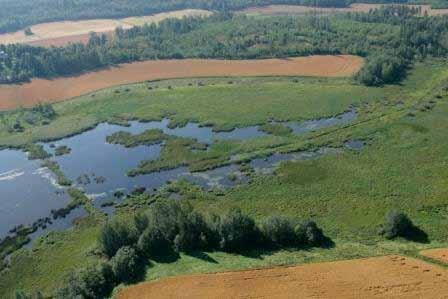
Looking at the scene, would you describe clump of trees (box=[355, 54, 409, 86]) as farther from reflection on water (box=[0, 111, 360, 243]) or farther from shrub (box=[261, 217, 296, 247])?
shrub (box=[261, 217, 296, 247])

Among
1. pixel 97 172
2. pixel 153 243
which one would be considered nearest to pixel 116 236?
pixel 153 243

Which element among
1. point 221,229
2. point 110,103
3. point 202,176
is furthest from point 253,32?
point 221,229

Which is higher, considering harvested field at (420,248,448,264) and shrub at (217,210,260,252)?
shrub at (217,210,260,252)

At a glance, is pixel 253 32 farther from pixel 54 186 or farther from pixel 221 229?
pixel 221 229

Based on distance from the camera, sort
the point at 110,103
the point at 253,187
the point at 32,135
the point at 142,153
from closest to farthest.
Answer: the point at 253,187 < the point at 142,153 < the point at 32,135 < the point at 110,103

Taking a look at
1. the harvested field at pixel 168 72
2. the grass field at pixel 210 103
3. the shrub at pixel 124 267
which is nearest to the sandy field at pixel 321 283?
the shrub at pixel 124 267

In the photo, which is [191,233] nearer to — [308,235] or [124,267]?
[124,267]

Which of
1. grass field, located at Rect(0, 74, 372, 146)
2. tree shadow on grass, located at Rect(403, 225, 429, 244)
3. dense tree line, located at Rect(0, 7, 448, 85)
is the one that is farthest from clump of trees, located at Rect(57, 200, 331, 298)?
dense tree line, located at Rect(0, 7, 448, 85)

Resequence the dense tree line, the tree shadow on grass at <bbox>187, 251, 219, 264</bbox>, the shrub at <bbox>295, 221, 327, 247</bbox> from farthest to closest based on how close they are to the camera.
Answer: the dense tree line → the shrub at <bbox>295, 221, 327, 247</bbox> → the tree shadow on grass at <bbox>187, 251, 219, 264</bbox>
